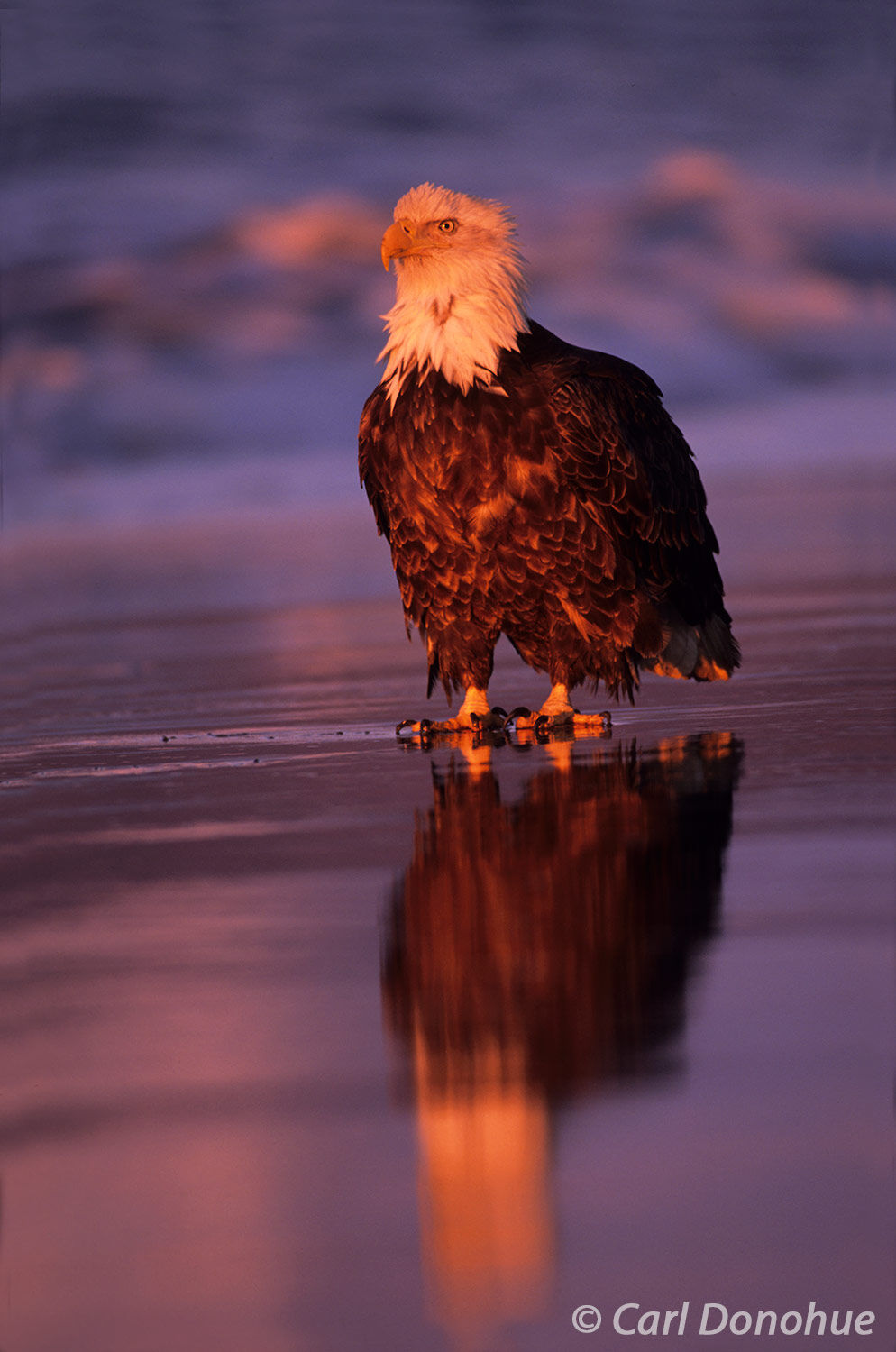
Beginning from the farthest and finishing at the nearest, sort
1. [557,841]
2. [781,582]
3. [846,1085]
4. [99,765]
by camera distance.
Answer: [781,582]
[99,765]
[557,841]
[846,1085]

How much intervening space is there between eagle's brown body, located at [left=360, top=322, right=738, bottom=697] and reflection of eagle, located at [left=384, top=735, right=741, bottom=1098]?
1510mm

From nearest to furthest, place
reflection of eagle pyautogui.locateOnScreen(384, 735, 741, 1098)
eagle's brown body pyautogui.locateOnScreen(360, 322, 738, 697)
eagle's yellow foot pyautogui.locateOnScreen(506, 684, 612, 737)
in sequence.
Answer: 1. reflection of eagle pyautogui.locateOnScreen(384, 735, 741, 1098)
2. eagle's brown body pyautogui.locateOnScreen(360, 322, 738, 697)
3. eagle's yellow foot pyautogui.locateOnScreen(506, 684, 612, 737)

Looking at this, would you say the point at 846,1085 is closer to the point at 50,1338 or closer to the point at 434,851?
the point at 50,1338

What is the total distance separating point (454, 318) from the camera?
7.83m

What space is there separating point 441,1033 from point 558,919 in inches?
32.3

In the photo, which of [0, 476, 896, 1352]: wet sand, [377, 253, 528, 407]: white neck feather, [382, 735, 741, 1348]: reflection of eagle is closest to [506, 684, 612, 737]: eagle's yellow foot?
[0, 476, 896, 1352]: wet sand

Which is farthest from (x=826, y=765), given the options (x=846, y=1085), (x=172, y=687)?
(x=172, y=687)

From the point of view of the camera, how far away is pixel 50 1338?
91.4 inches

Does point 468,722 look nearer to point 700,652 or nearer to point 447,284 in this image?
point 700,652

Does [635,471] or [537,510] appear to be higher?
[635,471]

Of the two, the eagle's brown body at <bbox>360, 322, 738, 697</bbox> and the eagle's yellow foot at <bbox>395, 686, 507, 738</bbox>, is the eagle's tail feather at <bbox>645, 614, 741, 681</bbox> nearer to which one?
→ the eagle's brown body at <bbox>360, 322, 738, 697</bbox>

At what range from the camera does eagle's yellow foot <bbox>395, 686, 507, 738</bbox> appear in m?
7.77

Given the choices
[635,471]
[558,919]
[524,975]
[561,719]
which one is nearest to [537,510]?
[635,471]

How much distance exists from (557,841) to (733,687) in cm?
410
